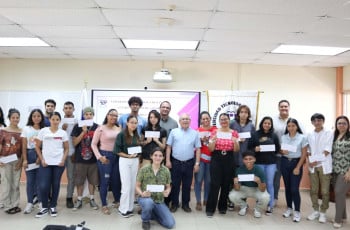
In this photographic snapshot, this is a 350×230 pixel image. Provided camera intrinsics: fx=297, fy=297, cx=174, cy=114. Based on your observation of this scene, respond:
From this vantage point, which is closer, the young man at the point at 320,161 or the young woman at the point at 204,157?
the young man at the point at 320,161

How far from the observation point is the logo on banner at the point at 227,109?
5.55m

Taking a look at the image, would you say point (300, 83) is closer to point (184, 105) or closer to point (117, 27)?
point (184, 105)

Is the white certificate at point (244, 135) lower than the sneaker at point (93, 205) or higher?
higher

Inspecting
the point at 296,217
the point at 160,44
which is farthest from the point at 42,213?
the point at 296,217

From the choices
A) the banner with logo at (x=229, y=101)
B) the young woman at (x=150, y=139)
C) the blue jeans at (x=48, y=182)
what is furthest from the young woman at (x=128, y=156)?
the banner with logo at (x=229, y=101)

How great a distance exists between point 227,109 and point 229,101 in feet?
0.51

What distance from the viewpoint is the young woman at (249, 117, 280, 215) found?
3.90m

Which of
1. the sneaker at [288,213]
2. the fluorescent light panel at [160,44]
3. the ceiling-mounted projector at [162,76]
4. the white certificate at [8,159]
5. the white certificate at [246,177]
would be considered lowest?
the sneaker at [288,213]

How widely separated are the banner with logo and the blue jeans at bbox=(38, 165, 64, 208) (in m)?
2.95

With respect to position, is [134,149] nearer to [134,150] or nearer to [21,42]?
[134,150]

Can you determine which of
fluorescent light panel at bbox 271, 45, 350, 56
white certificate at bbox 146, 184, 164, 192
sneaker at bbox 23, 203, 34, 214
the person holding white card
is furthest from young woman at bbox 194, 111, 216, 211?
sneaker at bbox 23, 203, 34, 214

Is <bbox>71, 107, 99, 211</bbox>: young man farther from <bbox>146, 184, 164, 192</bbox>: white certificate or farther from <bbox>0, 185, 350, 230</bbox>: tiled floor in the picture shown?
<bbox>146, 184, 164, 192</bbox>: white certificate

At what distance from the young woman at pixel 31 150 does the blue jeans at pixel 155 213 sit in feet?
4.66

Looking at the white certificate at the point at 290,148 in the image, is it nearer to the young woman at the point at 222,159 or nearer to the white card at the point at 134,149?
the young woman at the point at 222,159
